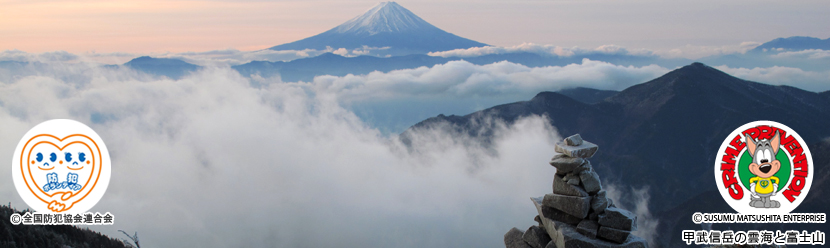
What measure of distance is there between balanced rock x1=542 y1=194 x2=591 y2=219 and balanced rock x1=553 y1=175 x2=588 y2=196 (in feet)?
0.46

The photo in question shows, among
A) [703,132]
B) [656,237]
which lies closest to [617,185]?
[656,237]

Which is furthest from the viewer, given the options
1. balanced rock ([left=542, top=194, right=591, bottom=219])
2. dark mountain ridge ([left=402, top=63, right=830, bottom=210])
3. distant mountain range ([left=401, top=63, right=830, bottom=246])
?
dark mountain ridge ([left=402, top=63, right=830, bottom=210])

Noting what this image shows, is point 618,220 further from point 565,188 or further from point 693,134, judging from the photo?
point 693,134

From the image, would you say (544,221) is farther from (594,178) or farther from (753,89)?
(753,89)

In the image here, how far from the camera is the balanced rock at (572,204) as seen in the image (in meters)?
12.6

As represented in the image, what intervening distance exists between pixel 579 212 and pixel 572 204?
0.29m

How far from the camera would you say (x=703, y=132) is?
624 feet

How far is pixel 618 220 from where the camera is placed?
12.1m

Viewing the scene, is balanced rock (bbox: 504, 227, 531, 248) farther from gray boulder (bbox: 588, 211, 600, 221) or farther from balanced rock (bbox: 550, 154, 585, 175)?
balanced rock (bbox: 550, 154, 585, 175)

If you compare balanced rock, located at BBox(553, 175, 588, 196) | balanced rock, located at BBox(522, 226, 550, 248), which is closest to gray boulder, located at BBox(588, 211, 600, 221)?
balanced rock, located at BBox(553, 175, 588, 196)

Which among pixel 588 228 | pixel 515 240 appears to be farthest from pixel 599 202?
pixel 515 240

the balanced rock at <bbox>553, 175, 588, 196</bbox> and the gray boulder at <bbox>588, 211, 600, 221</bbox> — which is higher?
the balanced rock at <bbox>553, 175, 588, 196</bbox>

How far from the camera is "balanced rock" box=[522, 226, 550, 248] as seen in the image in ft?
44.9

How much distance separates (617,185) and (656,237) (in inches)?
1477
